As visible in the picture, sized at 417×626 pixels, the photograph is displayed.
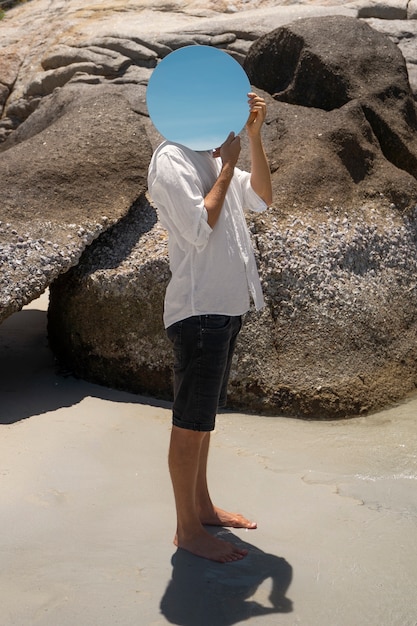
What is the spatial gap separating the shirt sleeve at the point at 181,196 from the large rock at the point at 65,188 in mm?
1567

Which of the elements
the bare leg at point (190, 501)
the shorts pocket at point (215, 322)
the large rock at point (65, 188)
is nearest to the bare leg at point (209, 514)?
the bare leg at point (190, 501)

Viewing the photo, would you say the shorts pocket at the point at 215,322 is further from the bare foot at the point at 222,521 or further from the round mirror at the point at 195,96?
the bare foot at the point at 222,521

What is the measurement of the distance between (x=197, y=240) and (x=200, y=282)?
158 mm

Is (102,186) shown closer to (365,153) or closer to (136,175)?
(136,175)

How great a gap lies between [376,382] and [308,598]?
1855 mm

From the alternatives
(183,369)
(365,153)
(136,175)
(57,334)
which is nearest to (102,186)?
(136,175)

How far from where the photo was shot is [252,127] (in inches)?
116

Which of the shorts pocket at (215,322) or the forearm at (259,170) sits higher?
the forearm at (259,170)

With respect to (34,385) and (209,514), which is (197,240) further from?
(34,385)

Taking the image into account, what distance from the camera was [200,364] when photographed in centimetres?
279

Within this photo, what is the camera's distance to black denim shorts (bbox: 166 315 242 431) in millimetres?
2775

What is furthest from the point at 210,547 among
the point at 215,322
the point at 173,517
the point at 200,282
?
the point at 200,282

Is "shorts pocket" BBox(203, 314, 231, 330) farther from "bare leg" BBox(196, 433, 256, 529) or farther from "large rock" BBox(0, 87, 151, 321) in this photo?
"large rock" BBox(0, 87, 151, 321)

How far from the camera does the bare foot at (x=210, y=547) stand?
2.92m
